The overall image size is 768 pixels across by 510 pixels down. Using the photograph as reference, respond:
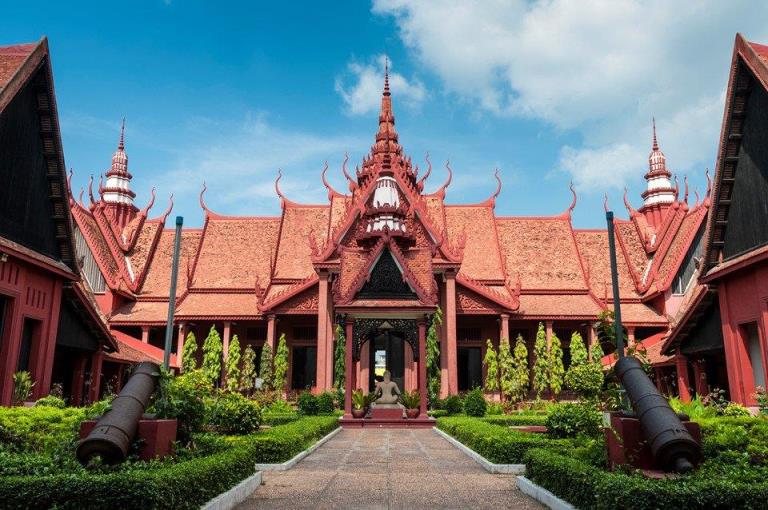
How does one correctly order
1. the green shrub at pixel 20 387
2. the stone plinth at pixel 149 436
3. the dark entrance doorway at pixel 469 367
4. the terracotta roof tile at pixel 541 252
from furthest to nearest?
the terracotta roof tile at pixel 541 252
the dark entrance doorway at pixel 469 367
the green shrub at pixel 20 387
the stone plinth at pixel 149 436

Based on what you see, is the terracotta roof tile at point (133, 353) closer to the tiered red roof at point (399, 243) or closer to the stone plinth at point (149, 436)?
the tiered red roof at point (399, 243)

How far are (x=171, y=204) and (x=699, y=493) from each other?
3088 cm

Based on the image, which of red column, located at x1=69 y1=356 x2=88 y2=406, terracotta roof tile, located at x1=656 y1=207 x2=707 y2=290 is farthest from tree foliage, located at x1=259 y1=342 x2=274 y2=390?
terracotta roof tile, located at x1=656 y1=207 x2=707 y2=290

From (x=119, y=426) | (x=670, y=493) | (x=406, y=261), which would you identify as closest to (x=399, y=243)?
(x=406, y=261)

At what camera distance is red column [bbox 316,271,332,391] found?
875 inches

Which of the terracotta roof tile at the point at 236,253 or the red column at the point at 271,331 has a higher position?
the terracotta roof tile at the point at 236,253

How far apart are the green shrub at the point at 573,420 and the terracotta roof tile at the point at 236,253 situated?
18392mm

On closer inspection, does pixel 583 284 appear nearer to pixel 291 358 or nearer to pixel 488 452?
pixel 291 358

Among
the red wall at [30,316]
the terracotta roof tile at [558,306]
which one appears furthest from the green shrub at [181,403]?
the terracotta roof tile at [558,306]

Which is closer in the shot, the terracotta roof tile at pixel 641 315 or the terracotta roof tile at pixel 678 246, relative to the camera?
the terracotta roof tile at pixel 678 246

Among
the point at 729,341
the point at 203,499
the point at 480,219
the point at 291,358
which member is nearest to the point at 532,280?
the point at 480,219

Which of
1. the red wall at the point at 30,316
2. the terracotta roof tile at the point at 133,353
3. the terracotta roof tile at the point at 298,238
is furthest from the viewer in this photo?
the terracotta roof tile at the point at 298,238

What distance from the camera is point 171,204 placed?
31.9 m

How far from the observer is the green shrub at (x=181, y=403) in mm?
6406
